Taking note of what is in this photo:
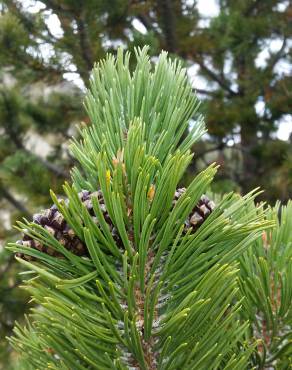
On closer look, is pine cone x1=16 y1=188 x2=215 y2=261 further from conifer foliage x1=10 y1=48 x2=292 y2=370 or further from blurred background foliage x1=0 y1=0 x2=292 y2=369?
blurred background foliage x1=0 y1=0 x2=292 y2=369

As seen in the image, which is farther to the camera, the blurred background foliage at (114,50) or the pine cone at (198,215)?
the blurred background foliage at (114,50)

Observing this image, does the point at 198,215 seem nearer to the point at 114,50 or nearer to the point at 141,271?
the point at 141,271

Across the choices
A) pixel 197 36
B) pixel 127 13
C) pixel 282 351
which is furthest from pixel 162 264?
pixel 197 36

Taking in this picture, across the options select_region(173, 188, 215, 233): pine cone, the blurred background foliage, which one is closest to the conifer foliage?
select_region(173, 188, 215, 233): pine cone

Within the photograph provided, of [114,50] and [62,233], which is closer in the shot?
[62,233]

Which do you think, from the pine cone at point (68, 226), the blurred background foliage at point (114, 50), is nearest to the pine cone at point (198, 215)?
the pine cone at point (68, 226)

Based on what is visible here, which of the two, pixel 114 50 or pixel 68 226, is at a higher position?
pixel 114 50

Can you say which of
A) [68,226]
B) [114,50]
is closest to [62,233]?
[68,226]

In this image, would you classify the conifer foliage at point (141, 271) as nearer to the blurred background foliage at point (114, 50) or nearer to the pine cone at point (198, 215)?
the pine cone at point (198, 215)
